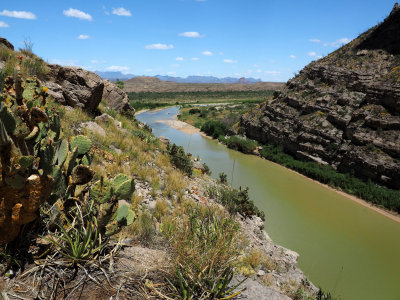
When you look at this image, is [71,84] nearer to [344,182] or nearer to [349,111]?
[344,182]

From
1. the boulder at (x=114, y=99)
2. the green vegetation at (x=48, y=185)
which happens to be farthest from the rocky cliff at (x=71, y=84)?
the green vegetation at (x=48, y=185)

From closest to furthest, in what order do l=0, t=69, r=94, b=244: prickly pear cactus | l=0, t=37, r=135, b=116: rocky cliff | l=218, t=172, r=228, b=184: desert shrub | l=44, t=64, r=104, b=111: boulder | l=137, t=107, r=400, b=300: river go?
l=0, t=69, r=94, b=244: prickly pear cactus → l=137, t=107, r=400, b=300: river → l=0, t=37, r=135, b=116: rocky cliff → l=44, t=64, r=104, b=111: boulder → l=218, t=172, r=228, b=184: desert shrub

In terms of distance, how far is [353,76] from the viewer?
75.3 ft

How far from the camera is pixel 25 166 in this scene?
8.61ft

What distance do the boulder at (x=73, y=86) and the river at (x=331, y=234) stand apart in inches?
291

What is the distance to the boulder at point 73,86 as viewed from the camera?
10977 mm

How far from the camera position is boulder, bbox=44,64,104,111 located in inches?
432

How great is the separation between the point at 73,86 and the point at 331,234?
541 inches

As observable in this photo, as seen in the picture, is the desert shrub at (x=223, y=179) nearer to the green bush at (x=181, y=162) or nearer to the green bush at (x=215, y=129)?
the green bush at (x=181, y=162)

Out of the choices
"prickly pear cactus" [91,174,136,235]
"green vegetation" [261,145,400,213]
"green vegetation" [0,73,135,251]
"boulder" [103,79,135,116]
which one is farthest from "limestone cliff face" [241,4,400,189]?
"green vegetation" [0,73,135,251]

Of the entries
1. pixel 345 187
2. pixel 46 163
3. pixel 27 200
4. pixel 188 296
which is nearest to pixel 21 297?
pixel 27 200

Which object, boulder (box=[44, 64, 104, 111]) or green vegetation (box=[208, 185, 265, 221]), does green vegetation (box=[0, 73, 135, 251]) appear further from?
boulder (box=[44, 64, 104, 111])

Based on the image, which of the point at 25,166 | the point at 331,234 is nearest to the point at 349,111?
the point at 331,234

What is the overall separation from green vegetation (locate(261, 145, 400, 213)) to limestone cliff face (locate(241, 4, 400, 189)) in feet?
2.61
